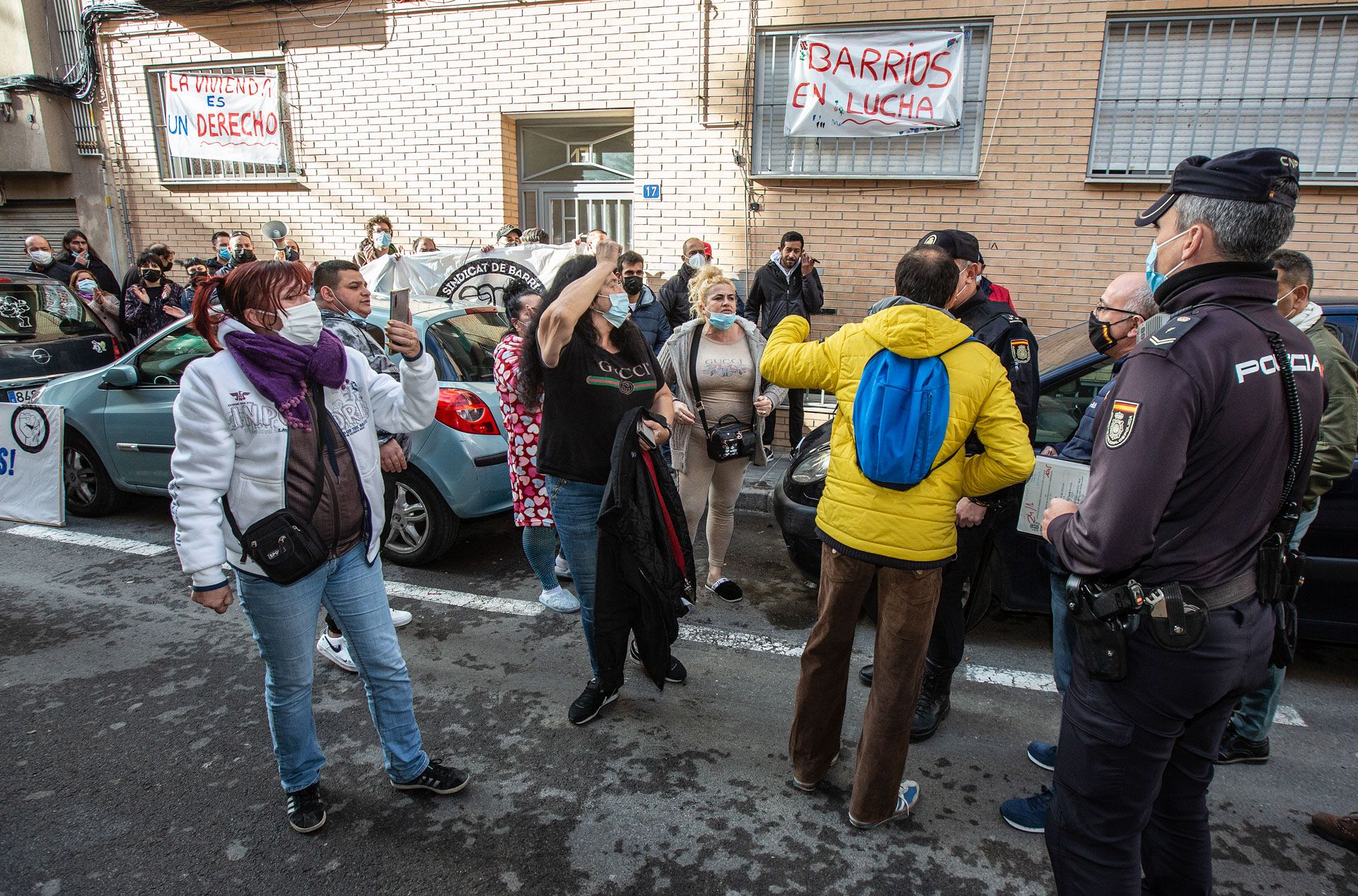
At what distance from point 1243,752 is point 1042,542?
103 cm

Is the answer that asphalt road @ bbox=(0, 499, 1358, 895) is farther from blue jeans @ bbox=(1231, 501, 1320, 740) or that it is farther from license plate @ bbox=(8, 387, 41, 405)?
license plate @ bbox=(8, 387, 41, 405)

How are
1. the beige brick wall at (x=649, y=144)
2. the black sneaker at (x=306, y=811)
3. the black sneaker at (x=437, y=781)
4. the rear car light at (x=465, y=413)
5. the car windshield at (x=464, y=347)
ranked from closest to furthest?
the black sneaker at (x=306, y=811), the black sneaker at (x=437, y=781), the rear car light at (x=465, y=413), the car windshield at (x=464, y=347), the beige brick wall at (x=649, y=144)

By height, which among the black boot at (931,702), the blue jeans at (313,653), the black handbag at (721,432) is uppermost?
the black handbag at (721,432)

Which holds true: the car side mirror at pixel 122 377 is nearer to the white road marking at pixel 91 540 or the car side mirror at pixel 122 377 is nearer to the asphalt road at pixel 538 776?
the white road marking at pixel 91 540

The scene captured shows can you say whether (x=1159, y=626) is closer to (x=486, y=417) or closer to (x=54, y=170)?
(x=486, y=417)

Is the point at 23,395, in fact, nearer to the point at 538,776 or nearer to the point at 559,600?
the point at 559,600

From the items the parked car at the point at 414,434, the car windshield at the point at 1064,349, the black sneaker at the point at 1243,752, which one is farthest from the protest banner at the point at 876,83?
the black sneaker at the point at 1243,752

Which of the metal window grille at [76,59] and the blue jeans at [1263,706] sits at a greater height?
the metal window grille at [76,59]

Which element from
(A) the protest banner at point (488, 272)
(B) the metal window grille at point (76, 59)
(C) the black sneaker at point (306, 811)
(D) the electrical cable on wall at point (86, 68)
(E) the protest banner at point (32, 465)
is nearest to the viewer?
(C) the black sneaker at point (306, 811)

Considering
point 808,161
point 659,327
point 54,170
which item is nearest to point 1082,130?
point 808,161

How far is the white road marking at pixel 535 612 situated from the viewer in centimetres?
362

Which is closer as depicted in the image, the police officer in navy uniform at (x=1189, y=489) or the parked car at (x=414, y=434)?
the police officer in navy uniform at (x=1189, y=489)

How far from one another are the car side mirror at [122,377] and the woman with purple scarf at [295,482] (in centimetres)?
354

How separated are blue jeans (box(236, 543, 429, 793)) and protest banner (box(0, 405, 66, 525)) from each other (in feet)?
13.4
